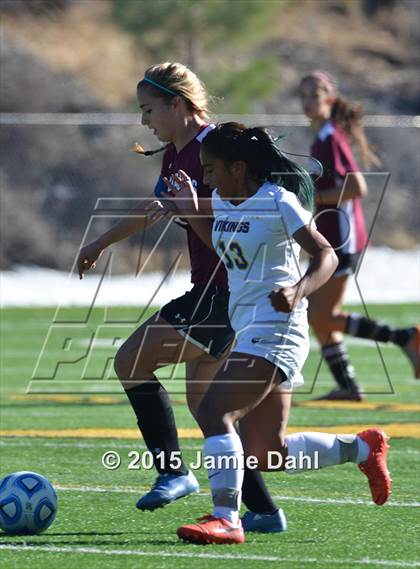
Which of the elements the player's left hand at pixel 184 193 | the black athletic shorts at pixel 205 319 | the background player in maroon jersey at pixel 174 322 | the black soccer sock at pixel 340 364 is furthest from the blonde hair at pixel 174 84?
the black soccer sock at pixel 340 364

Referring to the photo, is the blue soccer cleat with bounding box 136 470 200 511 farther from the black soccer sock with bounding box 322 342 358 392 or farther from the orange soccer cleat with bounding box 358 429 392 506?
the black soccer sock with bounding box 322 342 358 392

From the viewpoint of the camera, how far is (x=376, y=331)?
10.1 metres

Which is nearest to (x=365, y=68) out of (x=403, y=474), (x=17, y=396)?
(x=17, y=396)

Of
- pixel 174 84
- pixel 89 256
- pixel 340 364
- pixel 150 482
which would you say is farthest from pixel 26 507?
pixel 340 364

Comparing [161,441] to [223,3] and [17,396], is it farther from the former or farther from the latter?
[223,3]

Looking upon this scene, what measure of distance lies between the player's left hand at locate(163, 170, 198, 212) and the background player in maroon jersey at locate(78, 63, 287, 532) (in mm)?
159

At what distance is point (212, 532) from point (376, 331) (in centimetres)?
496

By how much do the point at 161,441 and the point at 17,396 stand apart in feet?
16.3

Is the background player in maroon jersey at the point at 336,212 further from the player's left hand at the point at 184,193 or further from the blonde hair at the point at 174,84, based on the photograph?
the player's left hand at the point at 184,193

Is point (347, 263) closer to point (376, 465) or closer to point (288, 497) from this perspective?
point (288, 497)

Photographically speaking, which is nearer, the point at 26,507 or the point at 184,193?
the point at 26,507

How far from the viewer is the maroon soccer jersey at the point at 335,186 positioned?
10.6 m

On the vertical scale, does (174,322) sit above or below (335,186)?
above

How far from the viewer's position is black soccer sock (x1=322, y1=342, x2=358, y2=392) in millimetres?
10570
